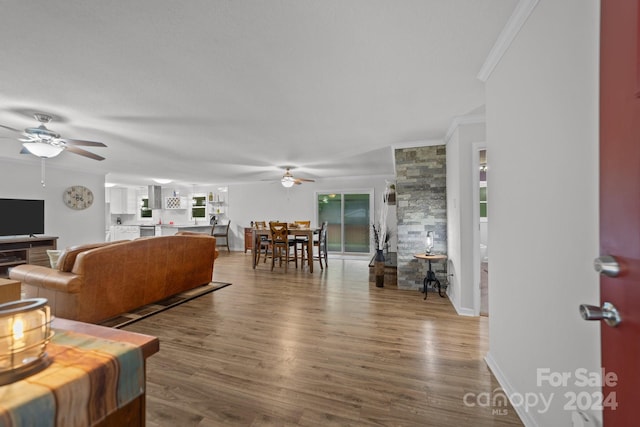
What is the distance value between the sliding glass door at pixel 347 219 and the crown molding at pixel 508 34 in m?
5.51

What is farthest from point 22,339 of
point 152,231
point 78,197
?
point 152,231

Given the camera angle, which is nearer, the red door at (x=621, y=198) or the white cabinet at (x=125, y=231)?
the red door at (x=621, y=198)

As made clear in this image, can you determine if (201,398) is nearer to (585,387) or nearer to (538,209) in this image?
(585,387)

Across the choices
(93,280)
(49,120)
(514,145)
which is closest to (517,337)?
(514,145)

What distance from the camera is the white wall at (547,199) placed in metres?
1.08

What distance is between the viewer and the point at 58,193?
6043mm

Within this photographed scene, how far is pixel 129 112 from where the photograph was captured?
2.95 meters

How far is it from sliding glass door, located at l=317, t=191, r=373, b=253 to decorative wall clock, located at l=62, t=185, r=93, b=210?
5599mm

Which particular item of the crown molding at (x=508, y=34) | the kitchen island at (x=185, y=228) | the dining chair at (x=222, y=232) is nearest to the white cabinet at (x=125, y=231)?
the kitchen island at (x=185, y=228)

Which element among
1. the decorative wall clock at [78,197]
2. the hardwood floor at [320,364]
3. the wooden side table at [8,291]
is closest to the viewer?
the wooden side table at [8,291]

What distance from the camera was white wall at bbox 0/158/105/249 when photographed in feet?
17.8

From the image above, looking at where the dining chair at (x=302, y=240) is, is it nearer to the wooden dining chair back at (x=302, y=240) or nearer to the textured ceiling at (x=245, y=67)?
the wooden dining chair back at (x=302, y=240)

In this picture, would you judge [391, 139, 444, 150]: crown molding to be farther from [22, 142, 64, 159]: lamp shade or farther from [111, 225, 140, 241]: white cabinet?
[111, 225, 140, 241]: white cabinet

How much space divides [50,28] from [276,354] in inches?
105
